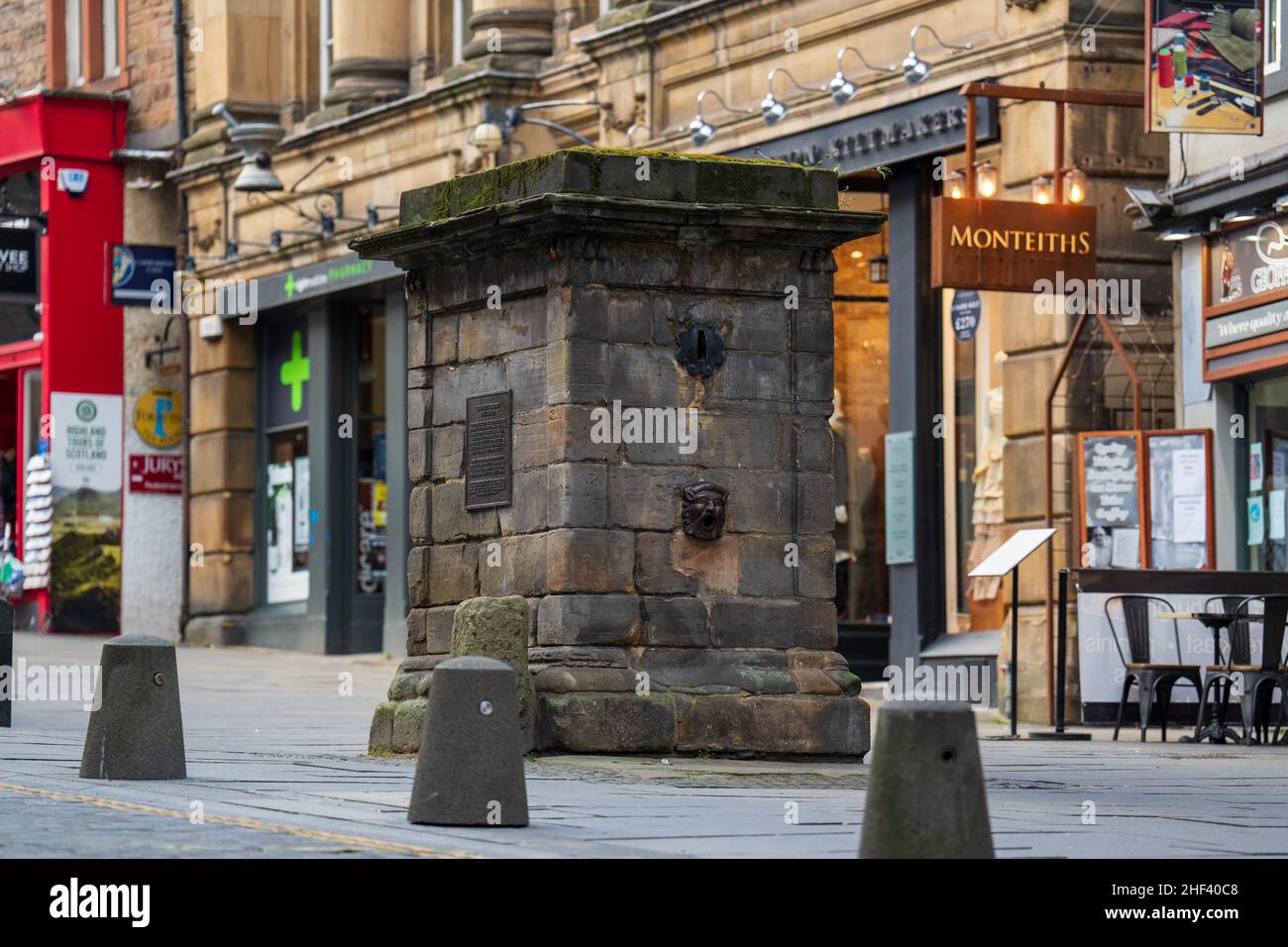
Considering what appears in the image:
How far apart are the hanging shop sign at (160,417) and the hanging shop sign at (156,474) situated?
0.63 ft

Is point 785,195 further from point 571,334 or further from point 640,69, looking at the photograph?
point 640,69

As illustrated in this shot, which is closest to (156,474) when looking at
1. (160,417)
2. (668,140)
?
(160,417)

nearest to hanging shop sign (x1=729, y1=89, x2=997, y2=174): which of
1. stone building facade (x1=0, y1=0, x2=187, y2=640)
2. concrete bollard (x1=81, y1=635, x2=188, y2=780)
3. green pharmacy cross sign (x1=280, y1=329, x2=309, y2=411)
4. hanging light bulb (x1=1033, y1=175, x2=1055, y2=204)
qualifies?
hanging light bulb (x1=1033, y1=175, x2=1055, y2=204)

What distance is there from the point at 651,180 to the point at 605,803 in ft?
14.4

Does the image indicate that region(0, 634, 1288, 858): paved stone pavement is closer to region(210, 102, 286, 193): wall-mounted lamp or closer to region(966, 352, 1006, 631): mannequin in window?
region(966, 352, 1006, 631): mannequin in window

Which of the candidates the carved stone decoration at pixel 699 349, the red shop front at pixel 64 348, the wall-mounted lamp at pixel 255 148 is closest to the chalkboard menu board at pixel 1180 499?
the carved stone decoration at pixel 699 349

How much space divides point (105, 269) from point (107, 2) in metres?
5.31

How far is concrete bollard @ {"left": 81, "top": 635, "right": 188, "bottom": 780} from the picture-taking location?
1297 cm

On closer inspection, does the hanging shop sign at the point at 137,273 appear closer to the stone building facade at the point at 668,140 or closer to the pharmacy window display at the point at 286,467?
the stone building facade at the point at 668,140

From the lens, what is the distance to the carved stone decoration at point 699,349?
15305 millimetres

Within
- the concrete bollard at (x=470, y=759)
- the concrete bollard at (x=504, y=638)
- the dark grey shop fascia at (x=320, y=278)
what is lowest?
the concrete bollard at (x=470, y=759)

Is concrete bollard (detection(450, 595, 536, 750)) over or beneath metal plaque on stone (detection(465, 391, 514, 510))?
beneath

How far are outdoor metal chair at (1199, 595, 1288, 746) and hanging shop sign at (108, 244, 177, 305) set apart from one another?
60.6ft

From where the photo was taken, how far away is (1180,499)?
21.6 meters
